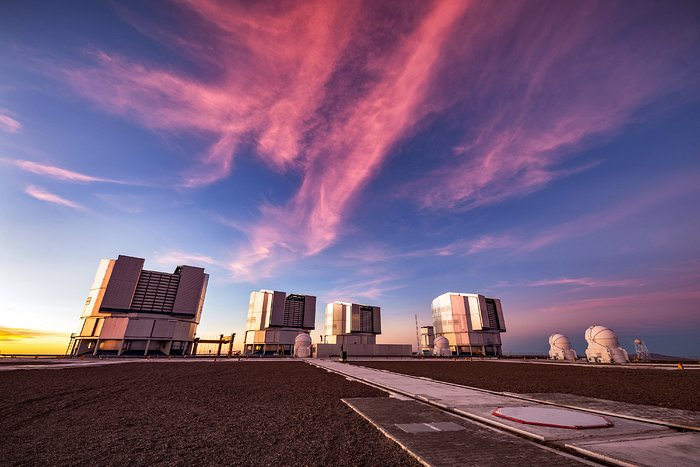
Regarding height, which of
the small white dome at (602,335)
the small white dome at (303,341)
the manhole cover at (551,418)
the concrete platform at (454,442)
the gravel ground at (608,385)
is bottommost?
the gravel ground at (608,385)

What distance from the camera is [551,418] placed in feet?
17.5

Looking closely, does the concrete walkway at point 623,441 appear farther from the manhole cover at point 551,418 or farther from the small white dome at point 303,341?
the small white dome at point 303,341

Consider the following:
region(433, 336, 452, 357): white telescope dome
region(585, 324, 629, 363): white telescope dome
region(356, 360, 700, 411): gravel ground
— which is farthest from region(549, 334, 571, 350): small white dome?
region(356, 360, 700, 411): gravel ground

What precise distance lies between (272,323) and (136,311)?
29965 millimetres

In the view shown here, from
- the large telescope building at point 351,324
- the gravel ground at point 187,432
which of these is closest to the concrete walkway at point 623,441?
the gravel ground at point 187,432

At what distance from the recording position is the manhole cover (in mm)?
4832

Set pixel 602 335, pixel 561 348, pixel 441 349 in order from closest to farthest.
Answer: pixel 602 335 → pixel 561 348 → pixel 441 349

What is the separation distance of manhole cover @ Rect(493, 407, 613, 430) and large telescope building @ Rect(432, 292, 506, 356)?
→ 79.3 meters

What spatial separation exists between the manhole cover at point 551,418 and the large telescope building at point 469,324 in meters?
79.3

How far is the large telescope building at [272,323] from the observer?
7338 cm

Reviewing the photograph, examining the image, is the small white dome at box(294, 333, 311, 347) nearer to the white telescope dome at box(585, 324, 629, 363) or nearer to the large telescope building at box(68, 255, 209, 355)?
the large telescope building at box(68, 255, 209, 355)

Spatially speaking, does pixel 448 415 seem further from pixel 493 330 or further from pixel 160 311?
pixel 493 330

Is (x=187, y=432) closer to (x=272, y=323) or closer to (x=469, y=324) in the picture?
(x=272, y=323)

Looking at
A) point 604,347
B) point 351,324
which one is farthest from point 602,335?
point 351,324
